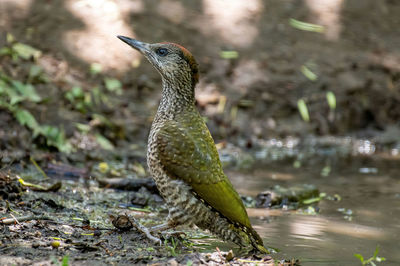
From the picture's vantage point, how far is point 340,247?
4.64 m

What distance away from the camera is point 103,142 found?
26.0 ft

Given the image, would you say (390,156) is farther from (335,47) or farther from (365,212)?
(365,212)

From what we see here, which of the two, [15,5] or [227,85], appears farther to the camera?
[227,85]

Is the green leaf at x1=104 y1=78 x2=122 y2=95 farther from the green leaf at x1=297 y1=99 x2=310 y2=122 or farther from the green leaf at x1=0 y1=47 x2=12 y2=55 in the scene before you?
the green leaf at x1=297 y1=99 x2=310 y2=122

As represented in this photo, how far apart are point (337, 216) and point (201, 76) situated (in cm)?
427

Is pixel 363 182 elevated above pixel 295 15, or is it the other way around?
A: pixel 295 15

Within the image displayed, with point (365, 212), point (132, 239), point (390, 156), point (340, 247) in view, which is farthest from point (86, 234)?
point (390, 156)

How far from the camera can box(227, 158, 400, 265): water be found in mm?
4559

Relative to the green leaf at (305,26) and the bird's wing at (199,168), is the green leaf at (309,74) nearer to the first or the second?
the green leaf at (305,26)

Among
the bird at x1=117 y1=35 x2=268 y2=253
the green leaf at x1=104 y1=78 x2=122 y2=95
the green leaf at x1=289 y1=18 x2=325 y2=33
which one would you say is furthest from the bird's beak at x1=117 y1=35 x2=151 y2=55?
the green leaf at x1=289 y1=18 x2=325 y2=33

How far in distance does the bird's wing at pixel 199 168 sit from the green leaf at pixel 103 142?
332 cm

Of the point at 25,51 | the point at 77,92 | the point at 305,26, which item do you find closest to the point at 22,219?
the point at 77,92

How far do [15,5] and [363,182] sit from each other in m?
5.33

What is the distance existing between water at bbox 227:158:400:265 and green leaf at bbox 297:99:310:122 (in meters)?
1.48
